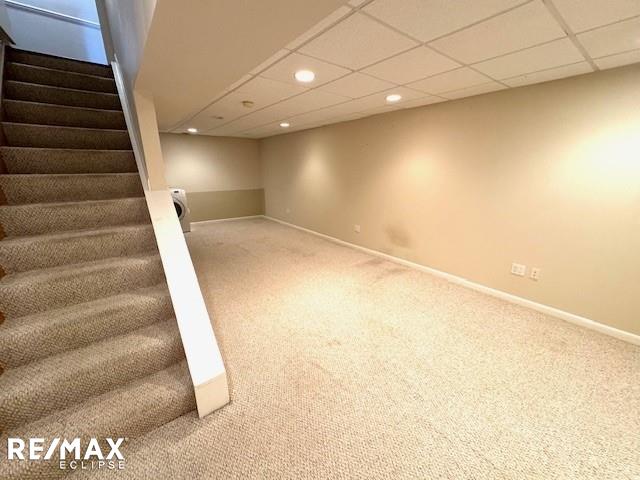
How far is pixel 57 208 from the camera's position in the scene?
5.43ft

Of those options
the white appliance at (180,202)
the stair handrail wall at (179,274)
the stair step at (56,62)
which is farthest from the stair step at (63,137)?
the white appliance at (180,202)

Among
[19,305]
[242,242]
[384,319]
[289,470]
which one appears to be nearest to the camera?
[289,470]

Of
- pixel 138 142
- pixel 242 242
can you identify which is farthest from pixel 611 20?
pixel 242 242

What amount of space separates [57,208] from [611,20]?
332 cm

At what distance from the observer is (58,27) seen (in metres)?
3.76

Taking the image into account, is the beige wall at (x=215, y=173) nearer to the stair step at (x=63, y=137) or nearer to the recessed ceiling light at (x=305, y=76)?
the stair step at (x=63, y=137)

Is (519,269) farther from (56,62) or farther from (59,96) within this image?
(56,62)

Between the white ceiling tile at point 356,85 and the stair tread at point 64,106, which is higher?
the white ceiling tile at point 356,85

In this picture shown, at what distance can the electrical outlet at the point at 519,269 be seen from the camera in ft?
8.26

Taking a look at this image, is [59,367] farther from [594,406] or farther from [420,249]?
[420,249]

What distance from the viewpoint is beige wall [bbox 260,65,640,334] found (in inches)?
77.0

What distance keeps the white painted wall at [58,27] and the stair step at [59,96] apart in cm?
243

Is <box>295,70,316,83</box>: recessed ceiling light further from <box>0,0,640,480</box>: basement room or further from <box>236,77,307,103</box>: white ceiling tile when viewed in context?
<box>236,77,307,103</box>: white ceiling tile

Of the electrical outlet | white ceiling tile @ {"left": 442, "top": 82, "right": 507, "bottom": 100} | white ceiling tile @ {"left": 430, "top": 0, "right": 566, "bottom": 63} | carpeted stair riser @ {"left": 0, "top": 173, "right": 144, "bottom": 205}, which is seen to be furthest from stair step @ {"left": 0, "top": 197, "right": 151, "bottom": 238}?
the electrical outlet
